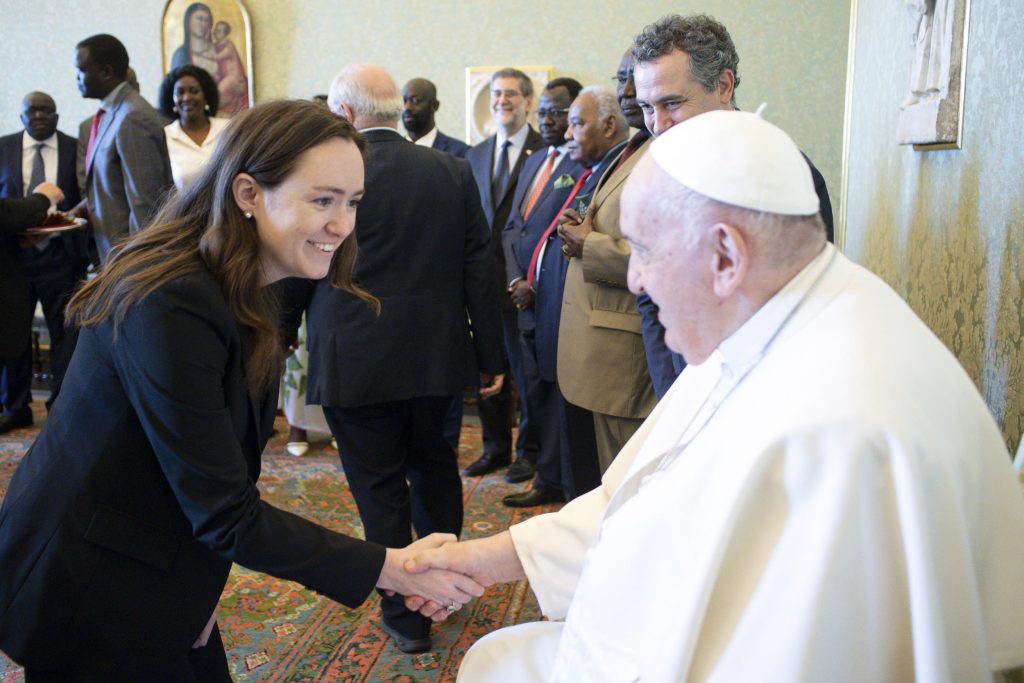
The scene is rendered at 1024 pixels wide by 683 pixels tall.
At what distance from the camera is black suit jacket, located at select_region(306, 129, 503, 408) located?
3.21m

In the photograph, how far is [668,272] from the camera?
144 cm

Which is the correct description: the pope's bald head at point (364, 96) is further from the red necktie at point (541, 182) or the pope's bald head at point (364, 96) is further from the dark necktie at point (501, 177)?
the dark necktie at point (501, 177)

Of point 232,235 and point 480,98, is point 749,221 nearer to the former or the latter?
point 232,235

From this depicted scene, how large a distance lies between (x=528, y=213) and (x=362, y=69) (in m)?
1.36

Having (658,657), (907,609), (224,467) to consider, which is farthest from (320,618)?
(907,609)

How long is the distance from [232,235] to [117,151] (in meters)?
3.79

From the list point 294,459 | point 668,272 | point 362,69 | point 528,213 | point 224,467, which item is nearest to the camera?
point 668,272

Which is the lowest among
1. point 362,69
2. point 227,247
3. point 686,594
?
point 686,594

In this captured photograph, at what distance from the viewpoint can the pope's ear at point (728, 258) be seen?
1.37m

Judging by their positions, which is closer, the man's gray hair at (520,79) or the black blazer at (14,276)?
the black blazer at (14,276)

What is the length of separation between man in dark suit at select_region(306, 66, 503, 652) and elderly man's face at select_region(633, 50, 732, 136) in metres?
0.80

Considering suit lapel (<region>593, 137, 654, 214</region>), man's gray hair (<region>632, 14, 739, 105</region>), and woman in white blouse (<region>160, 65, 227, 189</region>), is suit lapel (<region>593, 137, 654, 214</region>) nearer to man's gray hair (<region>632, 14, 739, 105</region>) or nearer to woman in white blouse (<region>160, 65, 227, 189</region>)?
man's gray hair (<region>632, 14, 739, 105</region>)

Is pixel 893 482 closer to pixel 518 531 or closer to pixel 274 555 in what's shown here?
pixel 518 531

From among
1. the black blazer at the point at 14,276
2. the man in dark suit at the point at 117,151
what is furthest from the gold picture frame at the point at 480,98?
the black blazer at the point at 14,276
